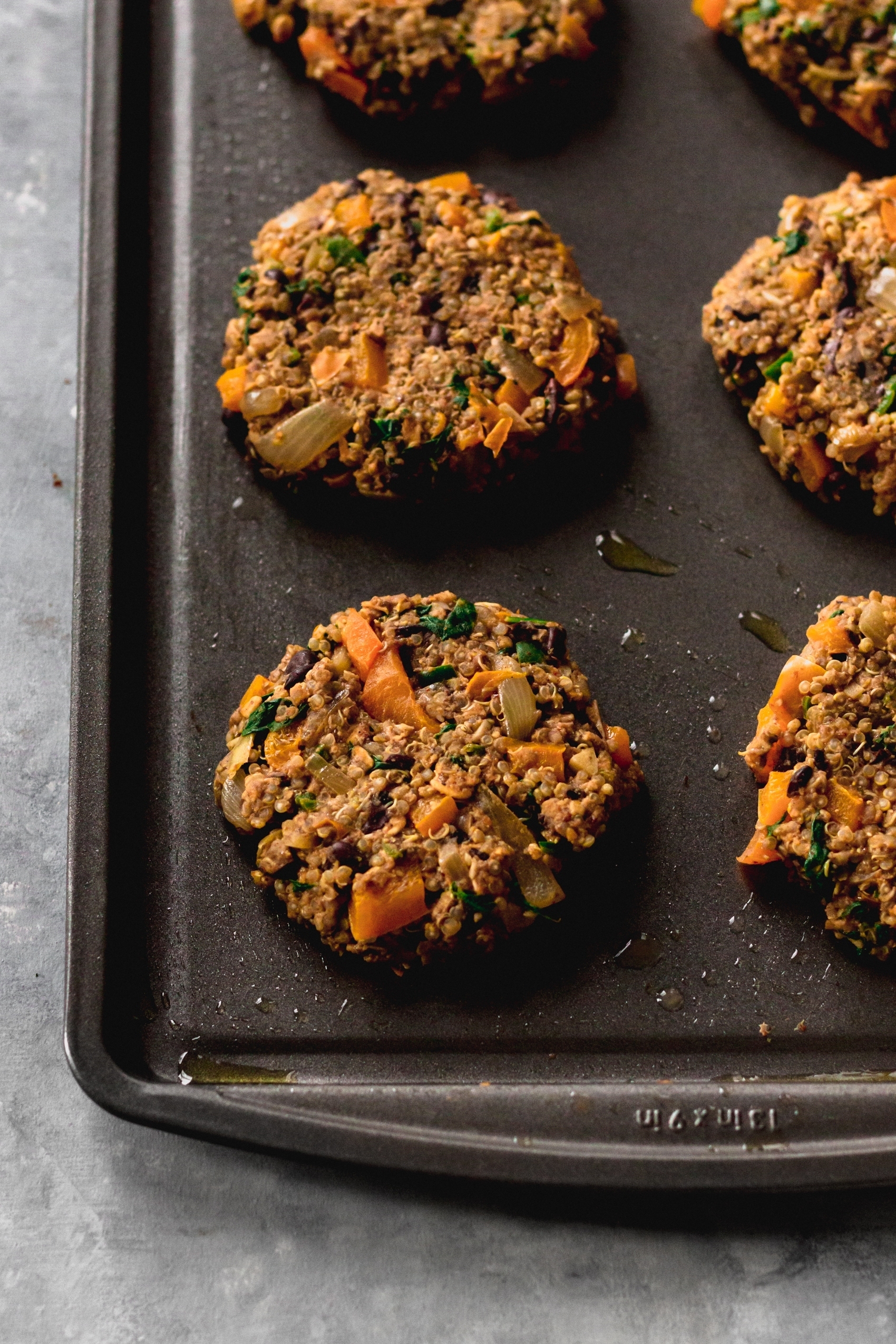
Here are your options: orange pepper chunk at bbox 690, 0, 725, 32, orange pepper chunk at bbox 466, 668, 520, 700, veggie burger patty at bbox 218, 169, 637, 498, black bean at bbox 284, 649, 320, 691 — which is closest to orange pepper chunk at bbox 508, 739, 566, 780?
orange pepper chunk at bbox 466, 668, 520, 700

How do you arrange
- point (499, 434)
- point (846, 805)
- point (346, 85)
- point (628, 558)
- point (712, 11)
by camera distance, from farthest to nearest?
point (712, 11)
point (346, 85)
point (628, 558)
point (499, 434)
point (846, 805)

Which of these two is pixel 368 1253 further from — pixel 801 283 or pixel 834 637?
pixel 801 283

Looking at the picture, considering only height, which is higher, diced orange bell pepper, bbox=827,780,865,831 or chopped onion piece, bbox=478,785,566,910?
diced orange bell pepper, bbox=827,780,865,831

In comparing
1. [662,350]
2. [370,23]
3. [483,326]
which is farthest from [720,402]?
[370,23]

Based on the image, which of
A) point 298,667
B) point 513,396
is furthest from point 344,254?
point 298,667

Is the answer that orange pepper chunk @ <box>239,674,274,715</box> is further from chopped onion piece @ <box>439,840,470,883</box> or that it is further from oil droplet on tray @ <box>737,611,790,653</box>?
oil droplet on tray @ <box>737,611,790,653</box>

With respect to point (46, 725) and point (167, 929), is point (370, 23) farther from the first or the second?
point (167, 929)

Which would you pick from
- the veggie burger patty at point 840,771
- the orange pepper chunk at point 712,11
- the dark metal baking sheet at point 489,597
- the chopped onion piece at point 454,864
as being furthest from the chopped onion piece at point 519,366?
the orange pepper chunk at point 712,11
